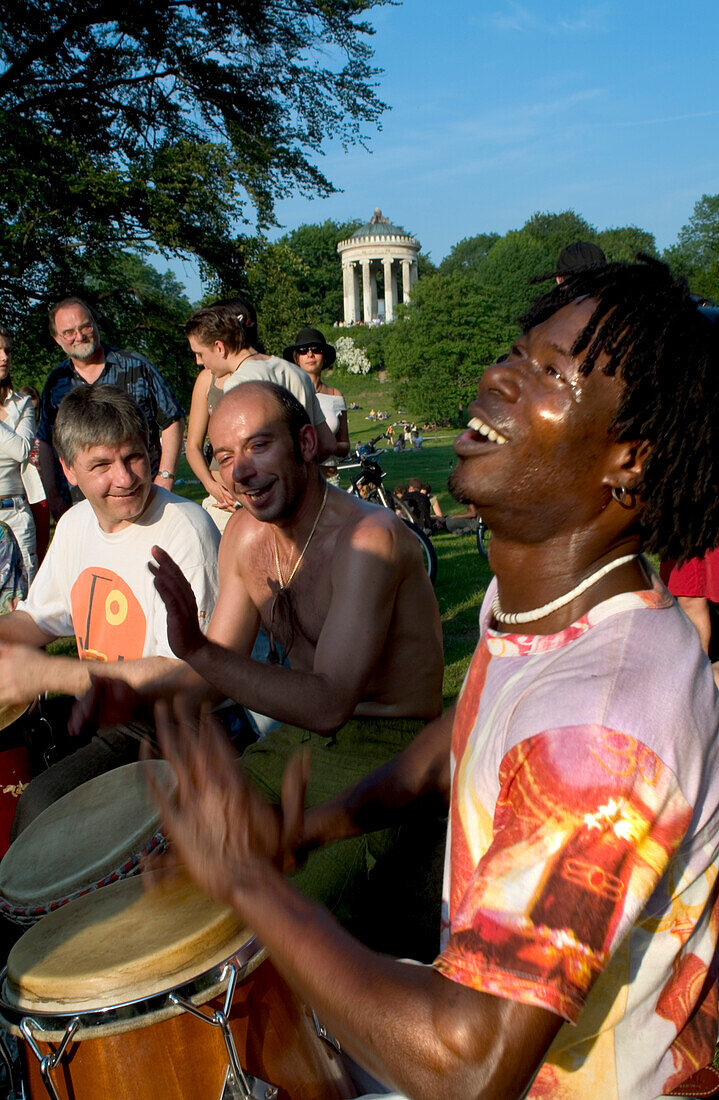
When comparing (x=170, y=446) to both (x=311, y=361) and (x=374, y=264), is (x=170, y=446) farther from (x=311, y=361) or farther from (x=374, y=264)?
(x=374, y=264)

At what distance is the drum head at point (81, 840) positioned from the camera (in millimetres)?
2031

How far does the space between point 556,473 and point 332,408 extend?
5858 mm

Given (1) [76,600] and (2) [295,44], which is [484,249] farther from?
(1) [76,600]

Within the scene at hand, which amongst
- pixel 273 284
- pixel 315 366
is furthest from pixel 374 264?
pixel 315 366

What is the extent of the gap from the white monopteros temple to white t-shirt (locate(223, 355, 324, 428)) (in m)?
83.8

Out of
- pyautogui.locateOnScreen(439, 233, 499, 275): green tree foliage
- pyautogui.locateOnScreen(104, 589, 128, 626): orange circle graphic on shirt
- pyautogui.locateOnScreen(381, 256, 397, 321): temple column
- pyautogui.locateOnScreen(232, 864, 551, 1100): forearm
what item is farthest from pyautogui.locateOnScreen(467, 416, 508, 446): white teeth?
pyautogui.locateOnScreen(439, 233, 499, 275): green tree foliage

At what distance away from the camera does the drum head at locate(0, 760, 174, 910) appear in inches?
80.0

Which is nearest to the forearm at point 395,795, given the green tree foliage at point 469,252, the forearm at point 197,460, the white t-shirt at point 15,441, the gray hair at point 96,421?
the gray hair at point 96,421

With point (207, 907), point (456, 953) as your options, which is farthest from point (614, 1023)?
point (207, 907)

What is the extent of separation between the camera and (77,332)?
5406 millimetres

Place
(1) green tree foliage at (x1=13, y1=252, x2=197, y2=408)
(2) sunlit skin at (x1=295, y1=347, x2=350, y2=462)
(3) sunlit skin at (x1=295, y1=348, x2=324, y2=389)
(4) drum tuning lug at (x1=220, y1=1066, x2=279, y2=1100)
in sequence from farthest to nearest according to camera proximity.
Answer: (1) green tree foliage at (x1=13, y1=252, x2=197, y2=408) → (3) sunlit skin at (x1=295, y1=348, x2=324, y2=389) → (2) sunlit skin at (x1=295, y1=347, x2=350, y2=462) → (4) drum tuning lug at (x1=220, y1=1066, x2=279, y2=1100)

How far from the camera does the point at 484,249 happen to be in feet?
363

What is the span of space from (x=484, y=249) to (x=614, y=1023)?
117330 millimetres

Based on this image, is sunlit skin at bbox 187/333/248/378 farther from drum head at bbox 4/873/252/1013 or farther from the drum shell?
the drum shell
